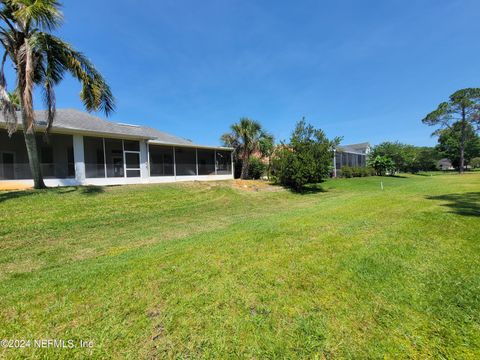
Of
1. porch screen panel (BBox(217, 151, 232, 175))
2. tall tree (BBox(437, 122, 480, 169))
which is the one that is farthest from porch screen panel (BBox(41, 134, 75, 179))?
tall tree (BBox(437, 122, 480, 169))

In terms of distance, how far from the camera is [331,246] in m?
4.34

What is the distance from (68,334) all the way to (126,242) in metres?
3.91

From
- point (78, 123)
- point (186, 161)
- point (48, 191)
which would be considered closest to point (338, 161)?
point (186, 161)

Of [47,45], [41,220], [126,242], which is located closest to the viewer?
[126,242]

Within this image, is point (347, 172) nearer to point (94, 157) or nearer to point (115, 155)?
point (115, 155)

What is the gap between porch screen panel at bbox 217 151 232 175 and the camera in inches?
871

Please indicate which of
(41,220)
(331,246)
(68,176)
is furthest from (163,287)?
A: (68,176)

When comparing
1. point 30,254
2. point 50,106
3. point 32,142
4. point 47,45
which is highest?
point 47,45

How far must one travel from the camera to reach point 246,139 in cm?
2128

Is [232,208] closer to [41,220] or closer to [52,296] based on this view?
[41,220]

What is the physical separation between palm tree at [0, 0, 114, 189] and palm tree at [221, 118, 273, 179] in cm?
1237

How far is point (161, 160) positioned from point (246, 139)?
7.71 meters

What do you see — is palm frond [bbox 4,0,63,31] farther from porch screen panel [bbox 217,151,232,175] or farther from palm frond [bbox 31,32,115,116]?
porch screen panel [bbox 217,151,232,175]

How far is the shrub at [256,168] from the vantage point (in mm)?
23047
